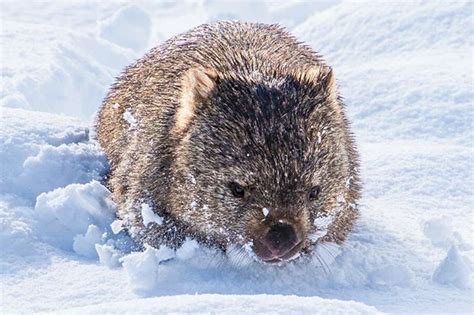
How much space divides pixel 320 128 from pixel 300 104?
0.14 metres

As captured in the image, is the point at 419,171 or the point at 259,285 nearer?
the point at 259,285

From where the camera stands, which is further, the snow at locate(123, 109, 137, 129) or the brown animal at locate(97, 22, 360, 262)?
the snow at locate(123, 109, 137, 129)

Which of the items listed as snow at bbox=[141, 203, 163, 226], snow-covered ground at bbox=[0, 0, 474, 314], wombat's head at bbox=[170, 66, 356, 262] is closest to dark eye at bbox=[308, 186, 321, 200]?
wombat's head at bbox=[170, 66, 356, 262]

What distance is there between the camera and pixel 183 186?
444 centimetres

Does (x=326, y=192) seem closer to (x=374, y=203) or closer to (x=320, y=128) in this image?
(x=320, y=128)

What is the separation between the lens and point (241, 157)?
414cm

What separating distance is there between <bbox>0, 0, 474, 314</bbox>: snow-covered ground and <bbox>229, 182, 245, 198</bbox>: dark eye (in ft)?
1.20

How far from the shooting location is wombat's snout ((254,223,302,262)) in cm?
396

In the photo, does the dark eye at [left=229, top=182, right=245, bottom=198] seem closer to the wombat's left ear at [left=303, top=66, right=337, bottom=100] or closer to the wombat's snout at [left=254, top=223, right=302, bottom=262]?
the wombat's snout at [left=254, top=223, right=302, bottom=262]

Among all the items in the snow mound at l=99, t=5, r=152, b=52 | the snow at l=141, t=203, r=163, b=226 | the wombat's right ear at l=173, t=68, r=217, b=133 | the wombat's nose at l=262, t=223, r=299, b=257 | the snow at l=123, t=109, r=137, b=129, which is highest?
the wombat's right ear at l=173, t=68, r=217, b=133

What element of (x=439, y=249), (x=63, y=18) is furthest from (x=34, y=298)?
(x=63, y=18)

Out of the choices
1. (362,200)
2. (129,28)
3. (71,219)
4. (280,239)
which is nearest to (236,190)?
(280,239)

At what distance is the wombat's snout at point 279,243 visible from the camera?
13.0 feet

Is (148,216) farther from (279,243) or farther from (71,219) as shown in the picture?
(279,243)
